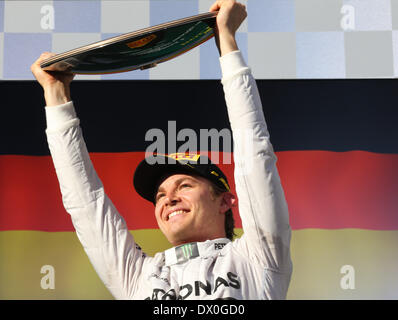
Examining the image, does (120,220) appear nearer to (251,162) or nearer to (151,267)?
(151,267)

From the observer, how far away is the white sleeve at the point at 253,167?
56.2 inches

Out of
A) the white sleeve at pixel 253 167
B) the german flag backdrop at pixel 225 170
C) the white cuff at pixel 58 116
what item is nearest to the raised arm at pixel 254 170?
the white sleeve at pixel 253 167

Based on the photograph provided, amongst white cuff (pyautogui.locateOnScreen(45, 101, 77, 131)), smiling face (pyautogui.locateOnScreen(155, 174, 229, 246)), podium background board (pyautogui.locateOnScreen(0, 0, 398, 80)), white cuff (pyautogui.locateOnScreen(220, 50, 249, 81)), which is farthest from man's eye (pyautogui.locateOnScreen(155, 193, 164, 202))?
podium background board (pyautogui.locateOnScreen(0, 0, 398, 80))

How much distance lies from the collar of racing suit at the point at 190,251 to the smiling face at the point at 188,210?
7cm

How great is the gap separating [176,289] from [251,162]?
41 centimetres

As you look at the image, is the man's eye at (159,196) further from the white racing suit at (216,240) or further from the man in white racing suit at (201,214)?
the white racing suit at (216,240)

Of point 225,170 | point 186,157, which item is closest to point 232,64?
point 186,157

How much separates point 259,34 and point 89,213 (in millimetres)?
1117

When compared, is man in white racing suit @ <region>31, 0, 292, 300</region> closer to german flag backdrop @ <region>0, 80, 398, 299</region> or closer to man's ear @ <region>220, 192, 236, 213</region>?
man's ear @ <region>220, 192, 236, 213</region>

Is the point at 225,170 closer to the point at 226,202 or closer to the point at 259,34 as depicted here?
the point at 226,202

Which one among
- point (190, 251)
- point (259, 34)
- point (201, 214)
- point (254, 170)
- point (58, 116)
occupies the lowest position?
point (190, 251)

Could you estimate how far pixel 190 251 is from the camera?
62.1 inches

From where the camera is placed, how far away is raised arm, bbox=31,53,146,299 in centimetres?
162

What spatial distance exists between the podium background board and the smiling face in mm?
686
